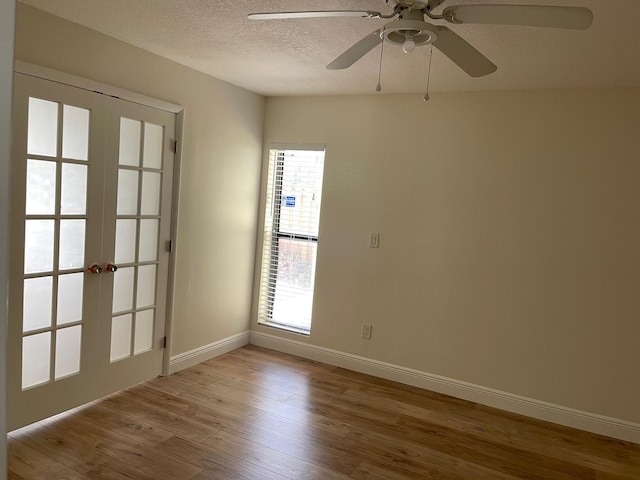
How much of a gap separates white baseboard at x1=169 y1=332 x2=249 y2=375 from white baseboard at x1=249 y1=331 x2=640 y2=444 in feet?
0.56

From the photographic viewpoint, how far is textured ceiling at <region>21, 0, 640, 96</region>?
230 cm

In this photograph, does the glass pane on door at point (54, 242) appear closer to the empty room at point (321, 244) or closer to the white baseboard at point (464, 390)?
the empty room at point (321, 244)

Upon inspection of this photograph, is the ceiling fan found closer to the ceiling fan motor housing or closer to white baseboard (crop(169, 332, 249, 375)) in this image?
the ceiling fan motor housing

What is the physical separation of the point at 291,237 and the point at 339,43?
84.4 inches

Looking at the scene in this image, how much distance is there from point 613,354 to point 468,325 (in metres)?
0.98

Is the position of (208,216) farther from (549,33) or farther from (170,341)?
(549,33)

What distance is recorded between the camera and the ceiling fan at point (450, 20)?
1.54m

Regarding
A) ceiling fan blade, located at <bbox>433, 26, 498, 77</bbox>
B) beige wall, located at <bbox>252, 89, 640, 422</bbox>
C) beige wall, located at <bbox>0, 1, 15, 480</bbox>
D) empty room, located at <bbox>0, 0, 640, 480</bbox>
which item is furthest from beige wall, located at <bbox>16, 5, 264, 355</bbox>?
beige wall, located at <bbox>0, 1, 15, 480</bbox>

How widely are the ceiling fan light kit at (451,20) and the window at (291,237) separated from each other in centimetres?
230

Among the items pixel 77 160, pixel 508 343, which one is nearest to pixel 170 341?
pixel 77 160

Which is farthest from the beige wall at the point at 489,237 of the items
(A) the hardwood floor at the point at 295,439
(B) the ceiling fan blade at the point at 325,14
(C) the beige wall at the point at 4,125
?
(C) the beige wall at the point at 4,125

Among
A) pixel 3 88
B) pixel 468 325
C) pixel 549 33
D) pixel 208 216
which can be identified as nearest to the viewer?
pixel 3 88

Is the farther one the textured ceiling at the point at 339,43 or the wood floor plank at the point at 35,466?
the wood floor plank at the point at 35,466

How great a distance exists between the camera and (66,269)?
2889 mm
